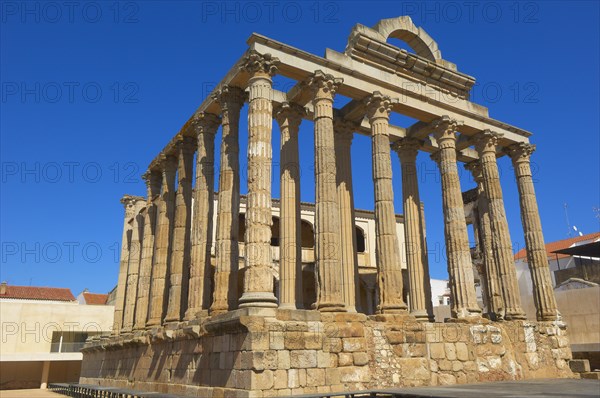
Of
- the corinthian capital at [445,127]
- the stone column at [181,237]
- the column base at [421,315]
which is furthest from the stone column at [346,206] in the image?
the stone column at [181,237]

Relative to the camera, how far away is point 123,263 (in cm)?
2778

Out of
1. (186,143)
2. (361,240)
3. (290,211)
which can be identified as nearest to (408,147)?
(290,211)

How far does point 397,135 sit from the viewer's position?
831 inches

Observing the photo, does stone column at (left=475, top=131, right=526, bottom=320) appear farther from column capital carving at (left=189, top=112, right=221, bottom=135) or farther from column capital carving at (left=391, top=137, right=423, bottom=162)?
column capital carving at (left=189, top=112, right=221, bottom=135)

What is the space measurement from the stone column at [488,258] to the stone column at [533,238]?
1.52 meters

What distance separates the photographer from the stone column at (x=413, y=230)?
715 inches

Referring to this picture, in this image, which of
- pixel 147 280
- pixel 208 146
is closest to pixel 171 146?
pixel 208 146

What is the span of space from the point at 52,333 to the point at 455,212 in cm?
2899

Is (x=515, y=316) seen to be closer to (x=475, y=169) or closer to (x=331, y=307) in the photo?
(x=475, y=169)

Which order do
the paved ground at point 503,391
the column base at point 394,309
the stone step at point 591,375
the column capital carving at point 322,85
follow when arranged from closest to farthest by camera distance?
the paved ground at point 503,391 < the column base at point 394,309 < the column capital carving at point 322,85 < the stone step at point 591,375

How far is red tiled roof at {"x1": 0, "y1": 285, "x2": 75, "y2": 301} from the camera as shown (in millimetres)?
42938

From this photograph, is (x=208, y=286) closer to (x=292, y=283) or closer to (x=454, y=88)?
(x=292, y=283)

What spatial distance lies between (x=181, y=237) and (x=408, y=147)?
1031 centimetres

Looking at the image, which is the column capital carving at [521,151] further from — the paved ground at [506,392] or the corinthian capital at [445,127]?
the paved ground at [506,392]
